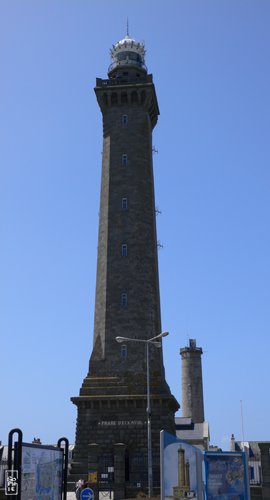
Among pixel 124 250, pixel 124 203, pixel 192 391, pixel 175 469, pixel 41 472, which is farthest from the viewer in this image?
pixel 192 391

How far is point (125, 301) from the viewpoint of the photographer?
4712cm

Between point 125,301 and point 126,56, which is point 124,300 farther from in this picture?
point 126,56

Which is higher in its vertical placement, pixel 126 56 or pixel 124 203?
pixel 126 56

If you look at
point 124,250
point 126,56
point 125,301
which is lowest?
point 125,301

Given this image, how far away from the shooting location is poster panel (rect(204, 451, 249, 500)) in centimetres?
1939

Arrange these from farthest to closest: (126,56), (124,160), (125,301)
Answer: (126,56) < (124,160) < (125,301)

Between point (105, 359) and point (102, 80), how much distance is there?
25144 millimetres

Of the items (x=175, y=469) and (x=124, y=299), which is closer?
(x=175, y=469)

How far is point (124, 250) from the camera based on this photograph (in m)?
48.5

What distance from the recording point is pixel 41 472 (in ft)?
57.1

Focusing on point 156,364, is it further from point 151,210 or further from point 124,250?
point 151,210

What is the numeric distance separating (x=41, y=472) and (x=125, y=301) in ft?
98.1

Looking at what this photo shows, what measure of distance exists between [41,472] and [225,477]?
611cm

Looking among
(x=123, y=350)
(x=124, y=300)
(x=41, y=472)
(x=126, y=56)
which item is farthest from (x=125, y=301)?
(x=41, y=472)
